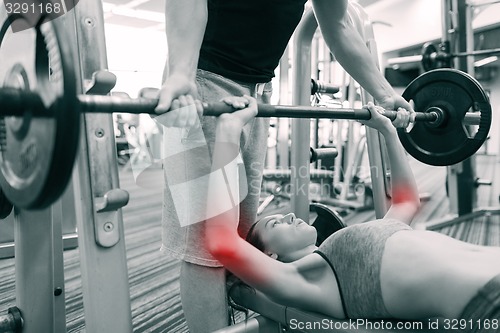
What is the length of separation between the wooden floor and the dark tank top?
0.83 meters

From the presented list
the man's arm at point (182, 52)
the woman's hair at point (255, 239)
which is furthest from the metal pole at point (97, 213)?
the woman's hair at point (255, 239)

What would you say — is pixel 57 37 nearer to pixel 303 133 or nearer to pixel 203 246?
pixel 203 246

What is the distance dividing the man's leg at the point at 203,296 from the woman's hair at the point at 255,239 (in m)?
0.12

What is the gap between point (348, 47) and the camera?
1.14 meters

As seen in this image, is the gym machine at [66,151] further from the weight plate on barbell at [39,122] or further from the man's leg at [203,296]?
the man's leg at [203,296]

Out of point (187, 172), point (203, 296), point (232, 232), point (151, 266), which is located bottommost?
point (151, 266)

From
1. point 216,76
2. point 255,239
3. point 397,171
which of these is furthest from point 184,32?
point 397,171

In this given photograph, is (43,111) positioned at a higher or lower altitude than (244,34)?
lower

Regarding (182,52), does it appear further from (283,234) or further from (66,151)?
(283,234)

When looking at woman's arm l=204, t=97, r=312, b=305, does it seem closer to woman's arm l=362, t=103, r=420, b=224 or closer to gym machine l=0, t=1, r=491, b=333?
gym machine l=0, t=1, r=491, b=333

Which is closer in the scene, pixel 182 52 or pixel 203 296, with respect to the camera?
pixel 182 52

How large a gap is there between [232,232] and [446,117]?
2.72 feet

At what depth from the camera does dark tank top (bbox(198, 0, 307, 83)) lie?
2.78ft

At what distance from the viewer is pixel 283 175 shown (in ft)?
9.79
